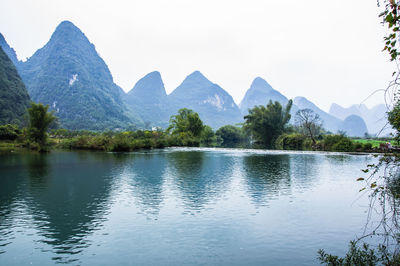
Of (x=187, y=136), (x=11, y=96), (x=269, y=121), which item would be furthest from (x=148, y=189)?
(x=11, y=96)

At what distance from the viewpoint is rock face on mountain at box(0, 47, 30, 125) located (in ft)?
430

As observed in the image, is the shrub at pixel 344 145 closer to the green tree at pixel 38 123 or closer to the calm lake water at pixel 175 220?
the calm lake water at pixel 175 220

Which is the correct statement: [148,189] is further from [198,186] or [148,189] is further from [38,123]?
[38,123]

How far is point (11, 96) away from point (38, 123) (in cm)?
11329

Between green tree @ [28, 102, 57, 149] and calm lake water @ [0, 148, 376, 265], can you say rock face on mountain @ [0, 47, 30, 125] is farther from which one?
calm lake water @ [0, 148, 376, 265]

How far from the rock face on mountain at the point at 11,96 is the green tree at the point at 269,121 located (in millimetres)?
102525

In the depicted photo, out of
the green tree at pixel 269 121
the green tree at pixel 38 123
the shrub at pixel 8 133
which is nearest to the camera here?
the green tree at pixel 38 123

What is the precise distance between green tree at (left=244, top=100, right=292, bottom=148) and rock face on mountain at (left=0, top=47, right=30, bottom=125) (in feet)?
336

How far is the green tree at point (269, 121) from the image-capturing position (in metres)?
89.3

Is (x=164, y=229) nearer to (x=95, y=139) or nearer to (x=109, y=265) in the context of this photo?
(x=109, y=265)

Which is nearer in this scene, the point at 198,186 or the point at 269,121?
the point at 198,186

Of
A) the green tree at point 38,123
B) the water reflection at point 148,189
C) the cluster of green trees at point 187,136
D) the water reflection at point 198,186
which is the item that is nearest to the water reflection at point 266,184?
the water reflection at point 198,186

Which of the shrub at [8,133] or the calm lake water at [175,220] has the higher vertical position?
the shrub at [8,133]

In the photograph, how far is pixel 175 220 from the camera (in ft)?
44.2
